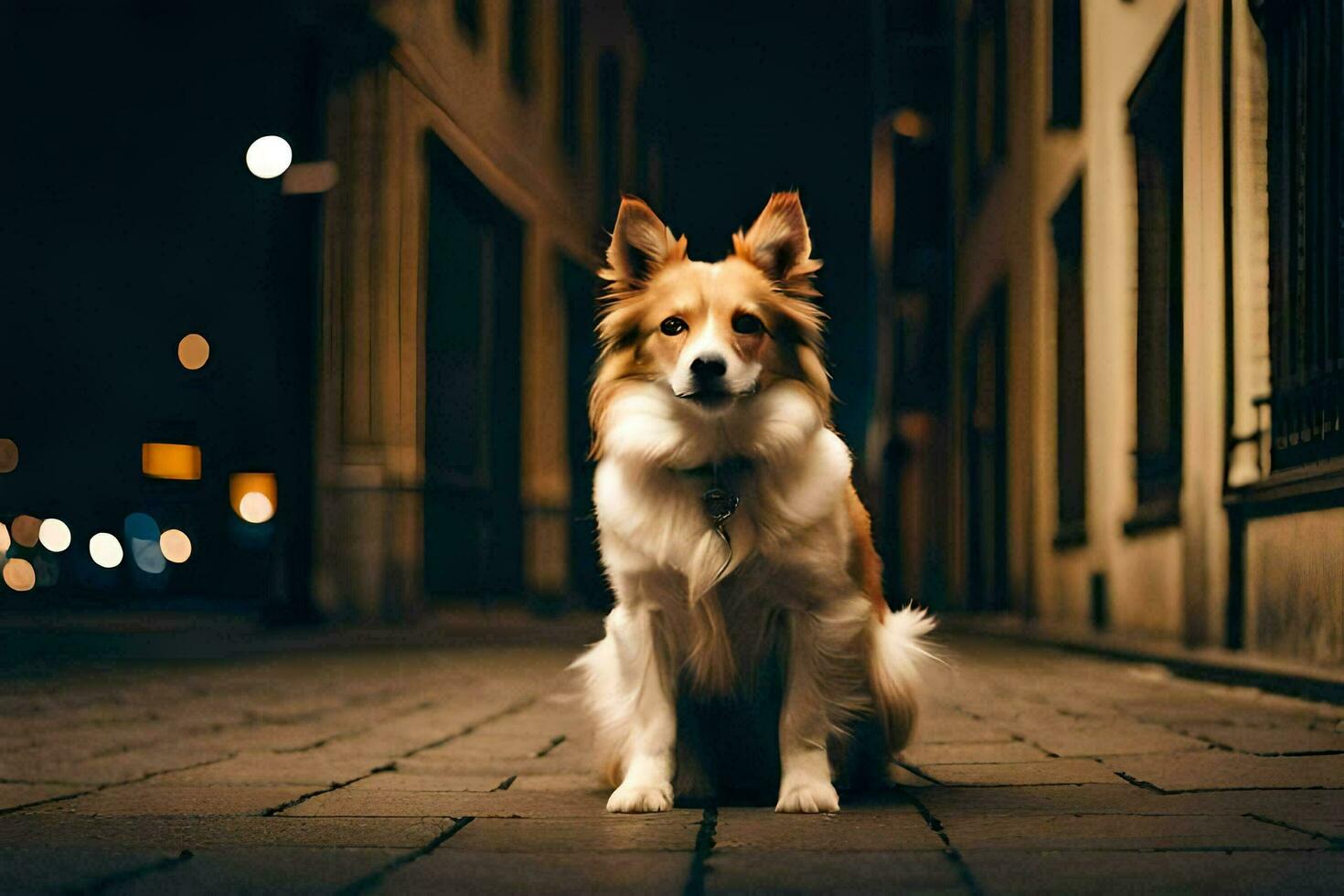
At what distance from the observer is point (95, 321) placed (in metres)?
22.0

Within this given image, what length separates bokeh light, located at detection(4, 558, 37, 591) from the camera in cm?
2106

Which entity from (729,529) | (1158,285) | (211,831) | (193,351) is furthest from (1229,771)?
(193,351)

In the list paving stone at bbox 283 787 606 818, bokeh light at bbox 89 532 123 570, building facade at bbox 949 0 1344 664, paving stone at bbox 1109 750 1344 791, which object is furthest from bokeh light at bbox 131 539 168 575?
paving stone at bbox 1109 750 1344 791

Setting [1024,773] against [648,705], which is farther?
[1024,773]

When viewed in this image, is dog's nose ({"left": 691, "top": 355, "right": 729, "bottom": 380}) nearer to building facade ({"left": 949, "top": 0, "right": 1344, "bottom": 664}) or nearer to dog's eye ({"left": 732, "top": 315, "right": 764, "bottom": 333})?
dog's eye ({"left": 732, "top": 315, "right": 764, "bottom": 333})

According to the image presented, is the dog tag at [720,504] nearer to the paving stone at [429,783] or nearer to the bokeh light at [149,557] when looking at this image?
the paving stone at [429,783]

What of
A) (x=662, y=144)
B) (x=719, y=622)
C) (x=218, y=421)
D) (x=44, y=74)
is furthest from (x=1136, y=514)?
(x=662, y=144)

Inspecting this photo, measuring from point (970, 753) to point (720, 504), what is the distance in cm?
181

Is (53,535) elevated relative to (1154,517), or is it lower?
lower

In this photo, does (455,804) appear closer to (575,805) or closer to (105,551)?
(575,805)

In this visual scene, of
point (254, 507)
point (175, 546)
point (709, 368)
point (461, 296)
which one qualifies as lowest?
point (175, 546)

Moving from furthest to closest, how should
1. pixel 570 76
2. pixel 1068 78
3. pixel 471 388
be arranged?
pixel 570 76, pixel 471 388, pixel 1068 78

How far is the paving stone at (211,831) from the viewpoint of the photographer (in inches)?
131

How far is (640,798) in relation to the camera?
3.83 m
